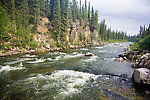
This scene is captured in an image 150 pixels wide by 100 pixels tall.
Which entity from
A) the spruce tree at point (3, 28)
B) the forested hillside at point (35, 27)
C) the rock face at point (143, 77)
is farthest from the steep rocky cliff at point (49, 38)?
the rock face at point (143, 77)

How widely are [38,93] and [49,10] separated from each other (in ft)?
184

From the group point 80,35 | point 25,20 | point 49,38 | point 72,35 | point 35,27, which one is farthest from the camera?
point 80,35

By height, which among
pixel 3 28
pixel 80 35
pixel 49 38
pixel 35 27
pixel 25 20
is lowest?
pixel 49 38

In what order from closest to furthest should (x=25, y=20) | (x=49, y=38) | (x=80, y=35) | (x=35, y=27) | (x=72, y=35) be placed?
(x=25, y=20), (x=35, y=27), (x=49, y=38), (x=72, y=35), (x=80, y=35)

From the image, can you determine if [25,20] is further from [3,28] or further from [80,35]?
[80,35]

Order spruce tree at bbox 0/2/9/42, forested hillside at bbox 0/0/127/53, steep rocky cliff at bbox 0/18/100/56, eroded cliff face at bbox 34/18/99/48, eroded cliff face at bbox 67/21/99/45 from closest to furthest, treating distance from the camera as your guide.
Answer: spruce tree at bbox 0/2/9/42 < forested hillside at bbox 0/0/127/53 < steep rocky cliff at bbox 0/18/100/56 < eroded cliff face at bbox 34/18/99/48 < eroded cliff face at bbox 67/21/99/45

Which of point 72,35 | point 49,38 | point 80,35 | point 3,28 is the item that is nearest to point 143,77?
point 3,28

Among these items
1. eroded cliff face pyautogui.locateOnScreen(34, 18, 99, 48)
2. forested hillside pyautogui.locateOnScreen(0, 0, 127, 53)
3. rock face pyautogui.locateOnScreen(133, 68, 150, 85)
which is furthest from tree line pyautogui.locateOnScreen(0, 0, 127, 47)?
rock face pyautogui.locateOnScreen(133, 68, 150, 85)

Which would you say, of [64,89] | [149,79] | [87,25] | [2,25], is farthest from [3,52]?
[87,25]

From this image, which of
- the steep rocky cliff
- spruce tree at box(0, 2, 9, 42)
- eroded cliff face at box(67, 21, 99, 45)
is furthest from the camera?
eroded cliff face at box(67, 21, 99, 45)

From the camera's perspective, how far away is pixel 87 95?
309 inches

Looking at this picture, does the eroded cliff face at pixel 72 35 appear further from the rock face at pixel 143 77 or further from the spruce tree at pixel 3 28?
the rock face at pixel 143 77

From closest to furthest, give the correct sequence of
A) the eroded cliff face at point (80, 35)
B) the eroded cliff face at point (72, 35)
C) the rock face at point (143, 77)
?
1. the rock face at point (143, 77)
2. the eroded cliff face at point (72, 35)
3. the eroded cliff face at point (80, 35)

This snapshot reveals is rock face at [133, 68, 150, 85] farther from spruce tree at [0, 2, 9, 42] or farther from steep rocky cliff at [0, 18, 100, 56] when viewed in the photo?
spruce tree at [0, 2, 9, 42]
